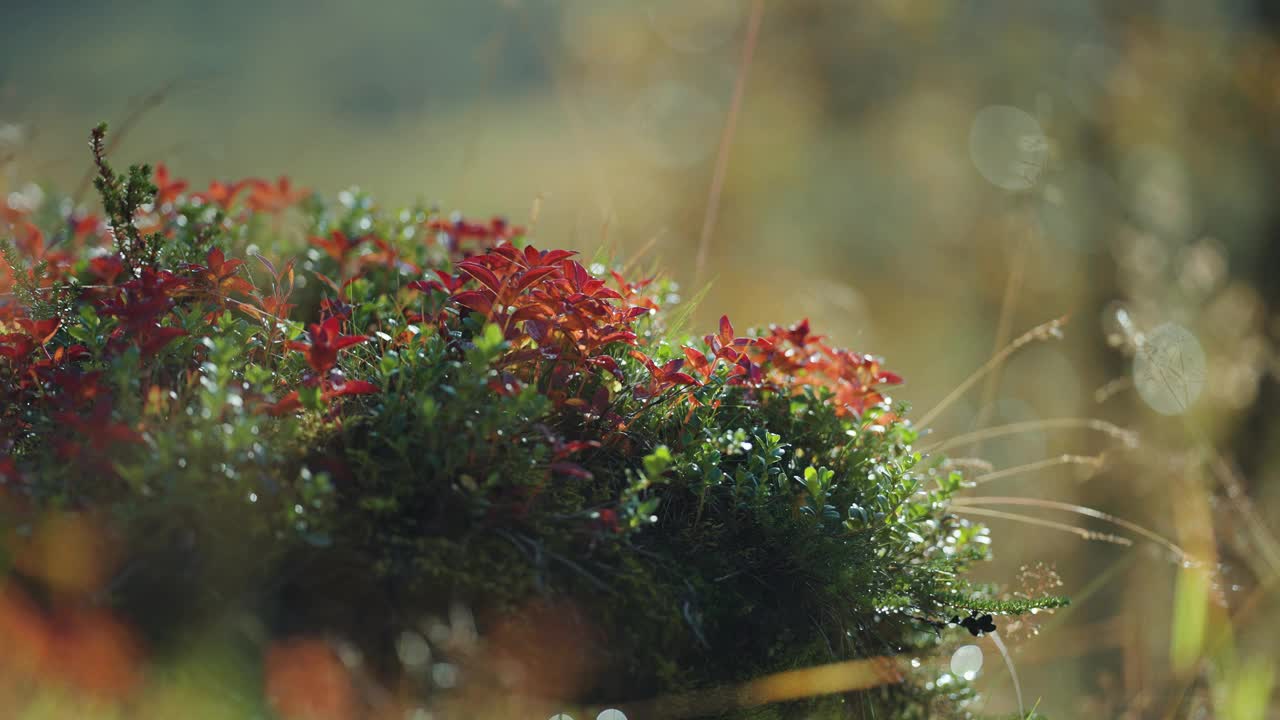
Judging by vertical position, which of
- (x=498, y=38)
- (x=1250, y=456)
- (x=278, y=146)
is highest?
(x=278, y=146)

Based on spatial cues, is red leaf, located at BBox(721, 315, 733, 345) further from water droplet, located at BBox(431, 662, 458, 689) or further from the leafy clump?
water droplet, located at BBox(431, 662, 458, 689)

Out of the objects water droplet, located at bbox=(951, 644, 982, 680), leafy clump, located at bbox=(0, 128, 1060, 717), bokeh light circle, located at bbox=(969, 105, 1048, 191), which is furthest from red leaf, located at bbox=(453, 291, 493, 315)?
bokeh light circle, located at bbox=(969, 105, 1048, 191)

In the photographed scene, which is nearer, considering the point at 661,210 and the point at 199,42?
the point at 661,210

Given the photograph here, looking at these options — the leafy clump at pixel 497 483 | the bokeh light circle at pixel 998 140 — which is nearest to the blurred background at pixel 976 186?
the bokeh light circle at pixel 998 140

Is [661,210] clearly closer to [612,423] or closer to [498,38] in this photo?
[498,38]

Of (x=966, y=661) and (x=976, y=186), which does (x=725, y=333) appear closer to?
(x=966, y=661)

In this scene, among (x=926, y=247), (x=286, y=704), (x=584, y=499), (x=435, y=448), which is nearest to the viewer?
(x=286, y=704)

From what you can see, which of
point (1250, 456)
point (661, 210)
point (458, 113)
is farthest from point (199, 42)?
point (1250, 456)
